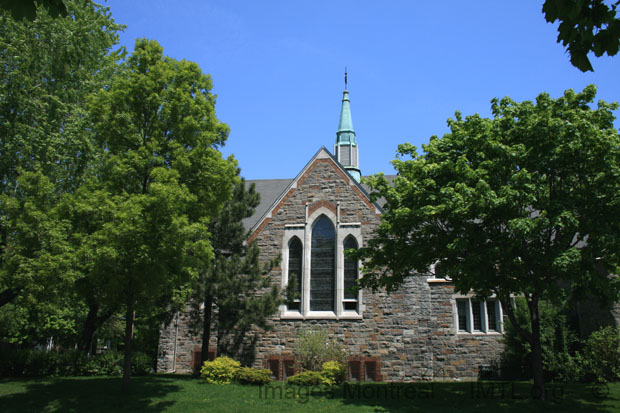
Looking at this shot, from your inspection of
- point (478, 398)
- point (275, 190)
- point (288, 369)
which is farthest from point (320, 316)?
point (275, 190)

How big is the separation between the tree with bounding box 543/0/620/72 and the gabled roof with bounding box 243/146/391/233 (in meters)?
15.9

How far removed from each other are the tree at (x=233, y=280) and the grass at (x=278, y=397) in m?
2.64

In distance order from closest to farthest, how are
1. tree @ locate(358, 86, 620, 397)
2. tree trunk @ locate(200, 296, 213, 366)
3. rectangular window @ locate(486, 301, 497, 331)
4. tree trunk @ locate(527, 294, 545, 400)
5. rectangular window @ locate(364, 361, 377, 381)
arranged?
tree @ locate(358, 86, 620, 397) < tree trunk @ locate(527, 294, 545, 400) < tree trunk @ locate(200, 296, 213, 366) < rectangular window @ locate(364, 361, 377, 381) < rectangular window @ locate(486, 301, 497, 331)

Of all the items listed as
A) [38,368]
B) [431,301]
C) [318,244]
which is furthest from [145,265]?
[431,301]

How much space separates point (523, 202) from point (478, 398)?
5916mm

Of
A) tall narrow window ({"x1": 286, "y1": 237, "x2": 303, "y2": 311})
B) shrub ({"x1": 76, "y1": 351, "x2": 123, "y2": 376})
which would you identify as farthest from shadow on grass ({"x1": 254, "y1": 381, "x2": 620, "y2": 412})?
shrub ({"x1": 76, "y1": 351, "x2": 123, "y2": 376})

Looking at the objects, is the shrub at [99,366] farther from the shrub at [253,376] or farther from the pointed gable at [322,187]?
the pointed gable at [322,187]

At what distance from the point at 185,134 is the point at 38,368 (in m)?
10.8

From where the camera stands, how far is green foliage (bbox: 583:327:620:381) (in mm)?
15898

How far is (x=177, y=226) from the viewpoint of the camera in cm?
1155

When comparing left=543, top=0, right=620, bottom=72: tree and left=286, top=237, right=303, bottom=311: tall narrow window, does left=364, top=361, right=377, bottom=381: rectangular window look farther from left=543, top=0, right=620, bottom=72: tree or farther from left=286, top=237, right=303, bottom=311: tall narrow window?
left=543, top=0, right=620, bottom=72: tree

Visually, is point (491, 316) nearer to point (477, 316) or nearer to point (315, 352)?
point (477, 316)

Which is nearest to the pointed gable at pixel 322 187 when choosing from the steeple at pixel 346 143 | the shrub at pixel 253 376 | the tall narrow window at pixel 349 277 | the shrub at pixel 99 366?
the tall narrow window at pixel 349 277

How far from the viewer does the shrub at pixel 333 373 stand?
1642 cm
